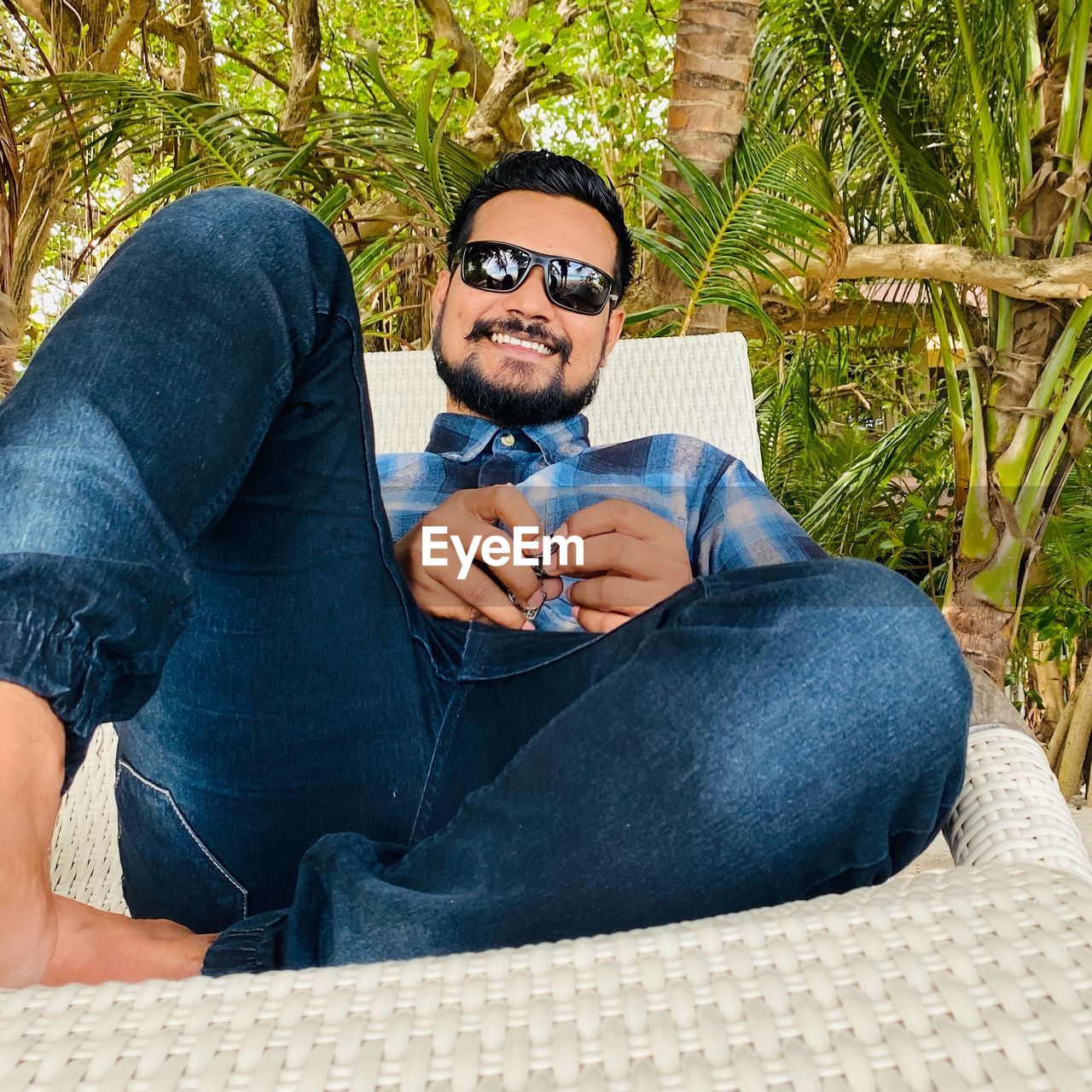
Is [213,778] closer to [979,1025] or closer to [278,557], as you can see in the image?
[278,557]

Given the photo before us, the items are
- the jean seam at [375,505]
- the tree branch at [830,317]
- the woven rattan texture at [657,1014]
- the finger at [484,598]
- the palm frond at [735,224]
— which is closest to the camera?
the woven rattan texture at [657,1014]

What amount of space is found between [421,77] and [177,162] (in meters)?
1.28

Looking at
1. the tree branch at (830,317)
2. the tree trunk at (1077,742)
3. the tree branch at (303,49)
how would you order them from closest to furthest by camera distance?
the tree branch at (830,317) → the tree trunk at (1077,742) → the tree branch at (303,49)

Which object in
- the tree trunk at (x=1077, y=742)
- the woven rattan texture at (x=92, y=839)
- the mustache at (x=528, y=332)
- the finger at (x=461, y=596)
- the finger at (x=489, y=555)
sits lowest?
the tree trunk at (x=1077, y=742)

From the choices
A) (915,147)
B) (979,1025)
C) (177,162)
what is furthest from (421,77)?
(979,1025)

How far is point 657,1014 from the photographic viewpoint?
0.48 metres

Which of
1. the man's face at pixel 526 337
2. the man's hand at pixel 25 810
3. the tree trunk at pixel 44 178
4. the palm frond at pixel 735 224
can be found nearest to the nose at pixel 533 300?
the man's face at pixel 526 337

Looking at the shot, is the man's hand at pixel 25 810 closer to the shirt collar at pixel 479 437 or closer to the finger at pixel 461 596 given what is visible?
the finger at pixel 461 596

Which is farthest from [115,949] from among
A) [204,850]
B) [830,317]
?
[830,317]

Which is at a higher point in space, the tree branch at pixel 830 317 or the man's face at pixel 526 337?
the man's face at pixel 526 337

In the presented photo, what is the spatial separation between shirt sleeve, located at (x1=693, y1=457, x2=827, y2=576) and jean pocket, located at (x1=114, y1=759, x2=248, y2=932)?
74 centimetres

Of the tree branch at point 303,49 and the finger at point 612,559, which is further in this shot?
the tree branch at point 303,49

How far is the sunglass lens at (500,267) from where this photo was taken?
1595 mm

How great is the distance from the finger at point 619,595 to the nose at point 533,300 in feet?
1.80
